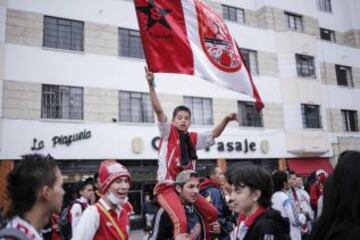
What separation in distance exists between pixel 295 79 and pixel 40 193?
21.4m

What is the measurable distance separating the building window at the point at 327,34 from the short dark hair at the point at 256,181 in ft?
81.1

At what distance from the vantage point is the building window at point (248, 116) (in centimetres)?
2062

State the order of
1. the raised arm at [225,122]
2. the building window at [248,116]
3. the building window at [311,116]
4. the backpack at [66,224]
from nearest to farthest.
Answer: the raised arm at [225,122]
the backpack at [66,224]
the building window at [248,116]
the building window at [311,116]

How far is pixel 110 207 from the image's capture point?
3.92m

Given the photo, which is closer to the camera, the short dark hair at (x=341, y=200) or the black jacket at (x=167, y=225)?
the short dark hair at (x=341, y=200)

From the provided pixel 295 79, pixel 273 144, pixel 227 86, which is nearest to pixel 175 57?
pixel 227 86

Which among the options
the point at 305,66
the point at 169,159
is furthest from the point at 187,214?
the point at 305,66

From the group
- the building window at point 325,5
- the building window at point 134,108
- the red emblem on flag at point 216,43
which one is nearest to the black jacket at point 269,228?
the red emblem on flag at point 216,43

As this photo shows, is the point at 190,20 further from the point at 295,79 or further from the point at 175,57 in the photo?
the point at 295,79

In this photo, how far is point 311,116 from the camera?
2273cm

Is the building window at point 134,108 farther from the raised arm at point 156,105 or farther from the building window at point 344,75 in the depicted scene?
the building window at point 344,75

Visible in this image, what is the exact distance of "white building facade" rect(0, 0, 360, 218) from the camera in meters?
15.1

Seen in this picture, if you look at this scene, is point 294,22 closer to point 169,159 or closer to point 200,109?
point 200,109

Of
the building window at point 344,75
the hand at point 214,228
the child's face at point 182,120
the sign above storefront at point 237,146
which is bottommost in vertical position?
the hand at point 214,228
